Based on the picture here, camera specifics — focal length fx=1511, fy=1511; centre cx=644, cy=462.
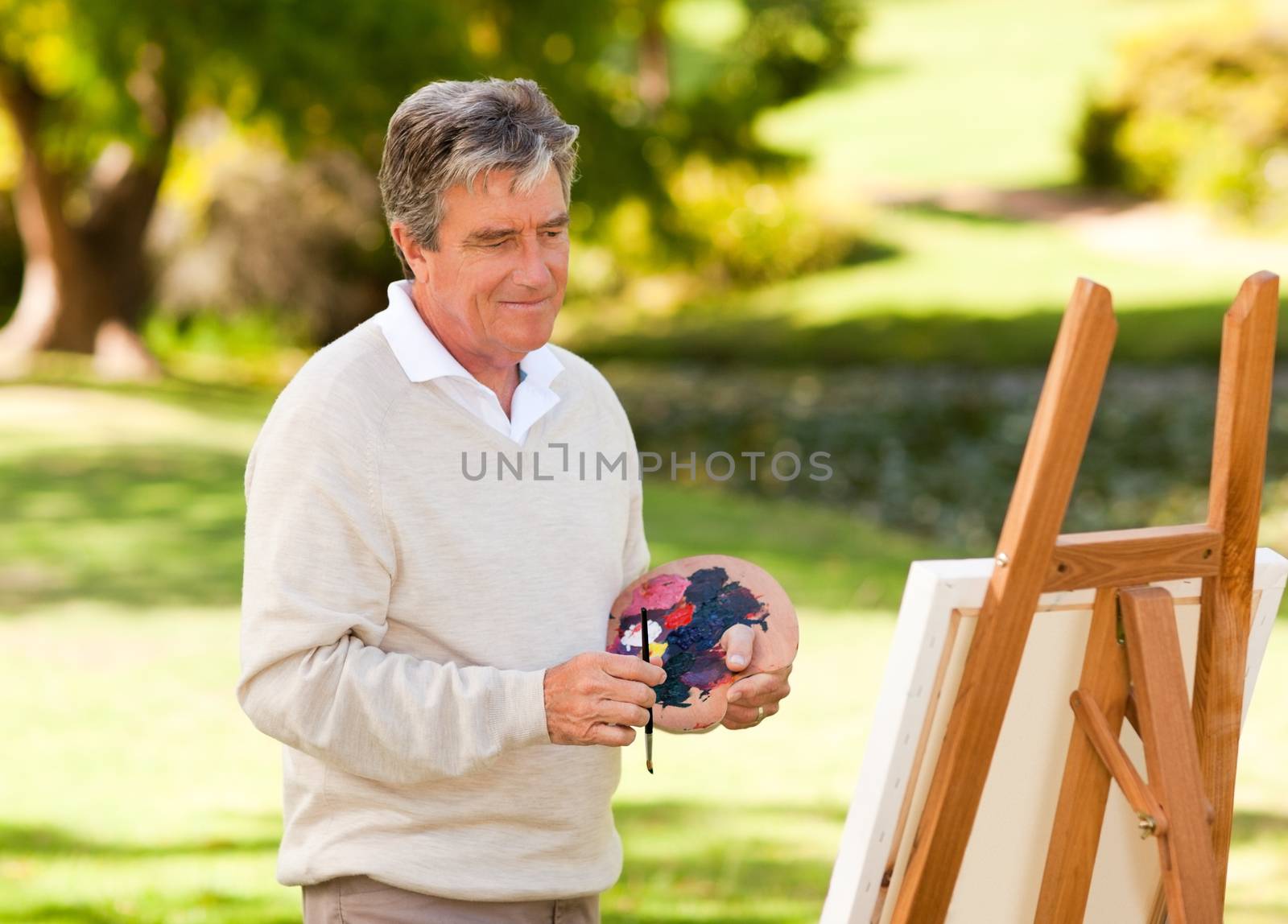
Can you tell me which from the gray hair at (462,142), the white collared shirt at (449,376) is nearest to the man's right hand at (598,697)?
the white collared shirt at (449,376)

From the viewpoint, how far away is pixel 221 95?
12.5m

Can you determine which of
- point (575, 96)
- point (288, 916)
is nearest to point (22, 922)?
point (288, 916)

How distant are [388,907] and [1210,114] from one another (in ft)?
80.5

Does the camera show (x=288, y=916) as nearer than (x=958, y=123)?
Yes

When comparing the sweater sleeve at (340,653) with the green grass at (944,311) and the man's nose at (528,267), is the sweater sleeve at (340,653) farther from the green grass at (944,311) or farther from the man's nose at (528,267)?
the green grass at (944,311)

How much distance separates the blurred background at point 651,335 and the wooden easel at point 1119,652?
2.13 metres

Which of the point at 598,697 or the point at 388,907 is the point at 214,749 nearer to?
the point at 388,907

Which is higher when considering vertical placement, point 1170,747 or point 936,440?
point 936,440

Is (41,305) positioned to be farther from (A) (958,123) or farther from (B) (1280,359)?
(A) (958,123)

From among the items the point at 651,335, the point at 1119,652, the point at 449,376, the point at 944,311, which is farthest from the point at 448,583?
the point at 651,335

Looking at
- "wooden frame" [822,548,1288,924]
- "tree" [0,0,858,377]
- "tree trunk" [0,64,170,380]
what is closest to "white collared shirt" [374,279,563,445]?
"wooden frame" [822,548,1288,924]

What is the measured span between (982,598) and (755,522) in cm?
817

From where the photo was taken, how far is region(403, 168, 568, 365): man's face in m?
2.08

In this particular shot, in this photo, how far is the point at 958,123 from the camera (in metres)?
34.4
